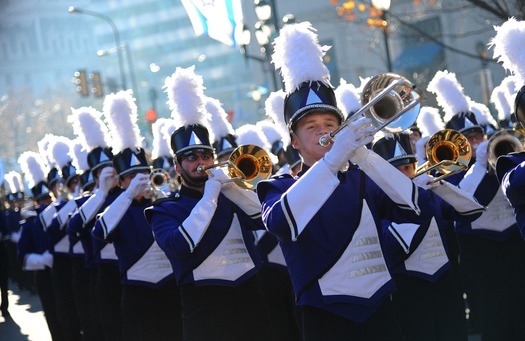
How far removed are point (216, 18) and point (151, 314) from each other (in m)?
8.34

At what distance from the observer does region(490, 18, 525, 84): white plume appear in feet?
20.0

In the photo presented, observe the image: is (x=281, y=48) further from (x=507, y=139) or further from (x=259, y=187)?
(x=507, y=139)

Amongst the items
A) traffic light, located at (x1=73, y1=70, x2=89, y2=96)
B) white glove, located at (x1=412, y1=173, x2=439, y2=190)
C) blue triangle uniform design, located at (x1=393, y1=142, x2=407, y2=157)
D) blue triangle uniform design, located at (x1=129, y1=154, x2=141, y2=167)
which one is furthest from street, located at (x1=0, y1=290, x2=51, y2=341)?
traffic light, located at (x1=73, y1=70, x2=89, y2=96)

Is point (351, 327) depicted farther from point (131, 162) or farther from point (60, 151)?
point (60, 151)

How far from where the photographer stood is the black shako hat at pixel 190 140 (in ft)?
24.4

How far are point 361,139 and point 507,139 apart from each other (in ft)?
8.79

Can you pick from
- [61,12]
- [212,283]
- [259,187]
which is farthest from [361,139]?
[61,12]

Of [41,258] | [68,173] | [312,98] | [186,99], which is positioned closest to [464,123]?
[186,99]

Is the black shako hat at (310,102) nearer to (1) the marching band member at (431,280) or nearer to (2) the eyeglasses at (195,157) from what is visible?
(1) the marching band member at (431,280)

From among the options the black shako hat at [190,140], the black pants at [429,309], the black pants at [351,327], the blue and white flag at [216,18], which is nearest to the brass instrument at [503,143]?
the black pants at [429,309]

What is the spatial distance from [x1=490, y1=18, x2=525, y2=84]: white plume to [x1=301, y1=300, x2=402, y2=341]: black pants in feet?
5.38

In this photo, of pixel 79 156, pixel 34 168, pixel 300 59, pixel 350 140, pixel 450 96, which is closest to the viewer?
pixel 350 140

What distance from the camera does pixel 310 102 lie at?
5590 mm

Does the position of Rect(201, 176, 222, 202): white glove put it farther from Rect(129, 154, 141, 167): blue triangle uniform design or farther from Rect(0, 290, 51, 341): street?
Rect(0, 290, 51, 341): street
